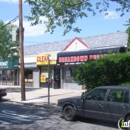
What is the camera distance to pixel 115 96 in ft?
28.3

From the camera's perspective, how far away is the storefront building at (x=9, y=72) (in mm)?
31812

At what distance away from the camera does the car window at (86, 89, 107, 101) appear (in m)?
9.01

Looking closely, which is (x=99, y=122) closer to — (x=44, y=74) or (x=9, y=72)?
(x=44, y=74)

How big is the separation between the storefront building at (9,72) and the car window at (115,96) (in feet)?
78.9

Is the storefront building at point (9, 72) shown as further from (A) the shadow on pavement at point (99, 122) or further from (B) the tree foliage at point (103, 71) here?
(A) the shadow on pavement at point (99, 122)

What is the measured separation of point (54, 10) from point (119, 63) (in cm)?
468

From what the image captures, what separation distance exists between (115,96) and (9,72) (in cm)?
2692

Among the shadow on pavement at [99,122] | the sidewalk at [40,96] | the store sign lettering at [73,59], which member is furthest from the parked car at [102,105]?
the store sign lettering at [73,59]

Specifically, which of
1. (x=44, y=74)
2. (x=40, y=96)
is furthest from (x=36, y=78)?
(x=40, y=96)

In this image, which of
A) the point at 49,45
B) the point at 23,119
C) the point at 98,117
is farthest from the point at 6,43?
the point at 98,117

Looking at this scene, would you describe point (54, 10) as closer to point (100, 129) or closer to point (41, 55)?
point (100, 129)

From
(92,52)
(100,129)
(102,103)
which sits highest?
(92,52)

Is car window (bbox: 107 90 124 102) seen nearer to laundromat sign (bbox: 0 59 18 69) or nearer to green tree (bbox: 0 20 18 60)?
green tree (bbox: 0 20 18 60)

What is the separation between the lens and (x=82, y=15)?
516 inches
